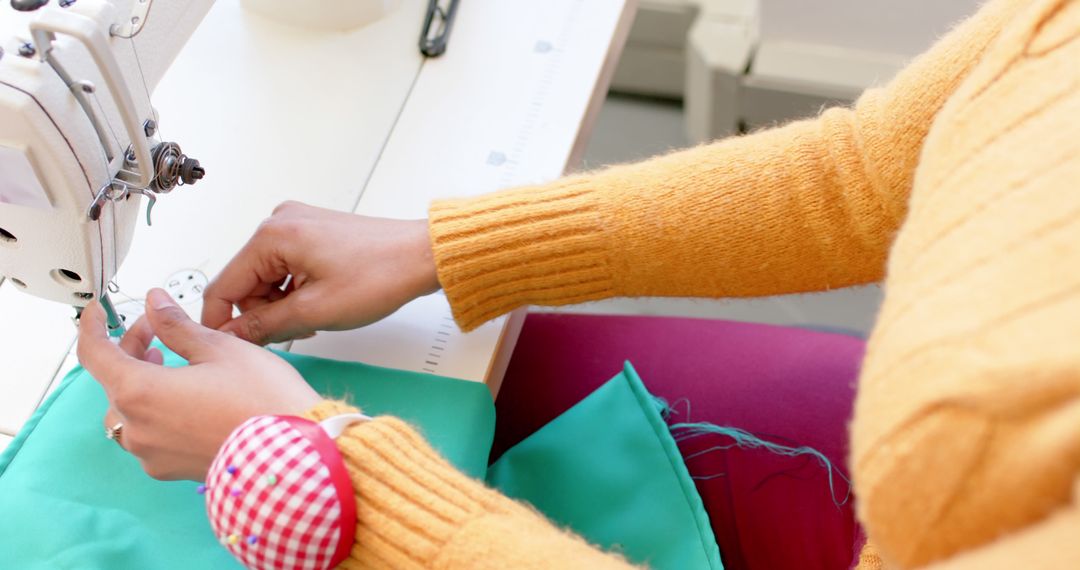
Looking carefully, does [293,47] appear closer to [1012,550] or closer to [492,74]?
[492,74]

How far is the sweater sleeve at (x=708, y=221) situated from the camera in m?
0.81

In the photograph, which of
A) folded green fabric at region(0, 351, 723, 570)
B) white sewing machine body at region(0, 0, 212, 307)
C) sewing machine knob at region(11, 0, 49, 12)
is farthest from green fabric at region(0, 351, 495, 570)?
sewing machine knob at region(11, 0, 49, 12)

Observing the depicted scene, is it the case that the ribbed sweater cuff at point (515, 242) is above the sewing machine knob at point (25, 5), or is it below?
below

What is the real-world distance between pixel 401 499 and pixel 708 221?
0.36 metres

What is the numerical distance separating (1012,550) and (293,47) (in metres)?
0.94

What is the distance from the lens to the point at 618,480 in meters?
0.82

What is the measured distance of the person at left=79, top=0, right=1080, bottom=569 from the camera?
43 centimetres

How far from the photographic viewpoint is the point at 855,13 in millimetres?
1651

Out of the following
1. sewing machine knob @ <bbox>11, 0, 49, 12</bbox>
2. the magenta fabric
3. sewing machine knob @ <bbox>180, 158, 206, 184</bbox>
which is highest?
sewing machine knob @ <bbox>11, 0, 49, 12</bbox>

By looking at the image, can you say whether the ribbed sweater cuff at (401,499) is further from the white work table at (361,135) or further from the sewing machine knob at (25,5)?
the sewing machine knob at (25,5)

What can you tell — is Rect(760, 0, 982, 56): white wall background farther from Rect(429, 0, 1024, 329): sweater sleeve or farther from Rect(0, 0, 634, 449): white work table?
Rect(429, 0, 1024, 329): sweater sleeve

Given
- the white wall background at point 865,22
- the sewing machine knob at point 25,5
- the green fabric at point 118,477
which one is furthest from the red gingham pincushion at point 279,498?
the white wall background at point 865,22

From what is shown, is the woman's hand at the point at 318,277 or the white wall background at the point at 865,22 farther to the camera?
the white wall background at the point at 865,22

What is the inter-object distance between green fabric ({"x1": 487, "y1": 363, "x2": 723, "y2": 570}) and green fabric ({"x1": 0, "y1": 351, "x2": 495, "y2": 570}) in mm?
59
